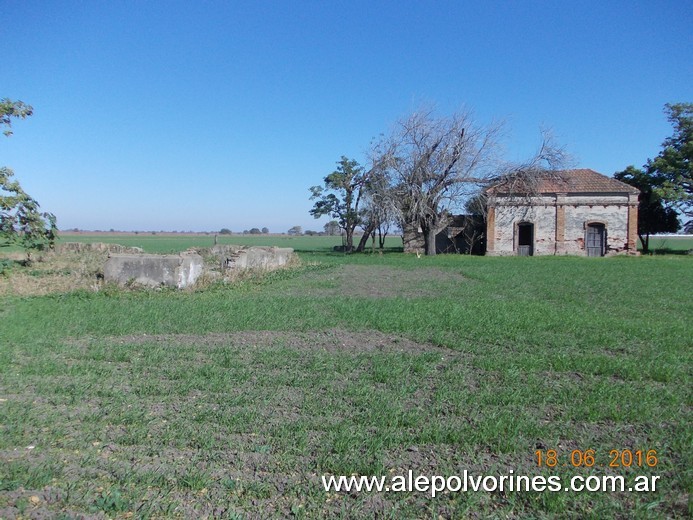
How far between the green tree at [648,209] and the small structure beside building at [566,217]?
16.4 feet

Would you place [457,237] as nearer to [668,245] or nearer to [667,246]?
[667,246]

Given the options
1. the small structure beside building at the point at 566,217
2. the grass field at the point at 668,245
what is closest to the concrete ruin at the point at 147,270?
the small structure beside building at the point at 566,217

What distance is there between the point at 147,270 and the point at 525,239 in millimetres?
27352

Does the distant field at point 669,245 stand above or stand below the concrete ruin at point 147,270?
above

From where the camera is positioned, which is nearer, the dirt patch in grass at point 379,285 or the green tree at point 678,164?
the dirt patch in grass at point 379,285

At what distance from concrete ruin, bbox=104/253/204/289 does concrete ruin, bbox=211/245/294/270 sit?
11.2 feet

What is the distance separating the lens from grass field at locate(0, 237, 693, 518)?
2793 mm

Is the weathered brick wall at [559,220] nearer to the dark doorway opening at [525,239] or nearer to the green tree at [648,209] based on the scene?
the dark doorway opening at [525,239]

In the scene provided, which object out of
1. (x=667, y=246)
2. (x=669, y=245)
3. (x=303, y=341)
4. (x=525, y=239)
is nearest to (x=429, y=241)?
(x=525, y=239)

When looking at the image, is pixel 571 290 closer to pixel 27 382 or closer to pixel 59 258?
pixel 27 382

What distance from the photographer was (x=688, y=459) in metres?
3.21

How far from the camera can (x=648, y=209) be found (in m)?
36.4

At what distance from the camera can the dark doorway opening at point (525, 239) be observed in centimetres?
3173

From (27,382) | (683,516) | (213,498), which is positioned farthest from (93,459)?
(683,516)
